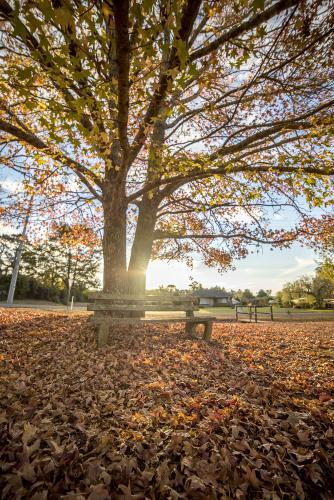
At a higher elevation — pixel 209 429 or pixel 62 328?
pixel 62 328

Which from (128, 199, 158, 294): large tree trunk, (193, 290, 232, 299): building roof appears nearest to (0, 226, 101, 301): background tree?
(128, 199, 158, 294): large tree trunk

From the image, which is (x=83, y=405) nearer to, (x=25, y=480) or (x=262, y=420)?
(x=25, y=480)

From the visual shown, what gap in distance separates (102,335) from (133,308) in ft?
2.67

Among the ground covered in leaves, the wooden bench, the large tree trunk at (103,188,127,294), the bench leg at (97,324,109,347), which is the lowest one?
the ground covered in leaves

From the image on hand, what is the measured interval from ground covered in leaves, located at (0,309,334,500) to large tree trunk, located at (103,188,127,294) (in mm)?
1621

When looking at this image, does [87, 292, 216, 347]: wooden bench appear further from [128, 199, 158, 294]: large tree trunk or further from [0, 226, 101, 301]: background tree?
[0, 226, 101, 301]: background tree

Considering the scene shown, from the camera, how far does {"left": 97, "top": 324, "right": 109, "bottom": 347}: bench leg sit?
5.17m

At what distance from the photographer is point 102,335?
521 cm

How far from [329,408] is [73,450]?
3071 mm

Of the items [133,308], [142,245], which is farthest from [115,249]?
[142,245]

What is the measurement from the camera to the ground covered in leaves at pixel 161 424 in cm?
215

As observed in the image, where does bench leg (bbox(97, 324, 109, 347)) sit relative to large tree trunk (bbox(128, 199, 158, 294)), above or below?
below

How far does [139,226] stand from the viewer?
865 cm

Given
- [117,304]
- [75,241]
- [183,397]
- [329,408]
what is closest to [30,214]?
[75,241]
